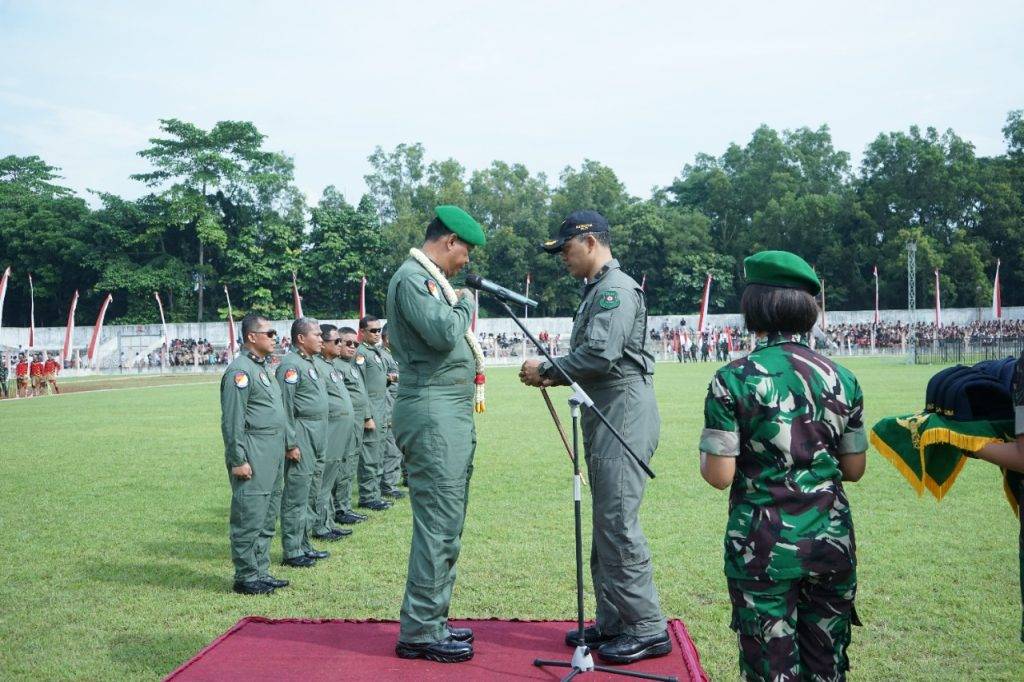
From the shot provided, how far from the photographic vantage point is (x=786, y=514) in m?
2.92

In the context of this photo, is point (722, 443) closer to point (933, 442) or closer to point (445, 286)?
point (933, 442)

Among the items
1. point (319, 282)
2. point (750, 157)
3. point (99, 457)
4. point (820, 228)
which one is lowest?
point (99, 457)

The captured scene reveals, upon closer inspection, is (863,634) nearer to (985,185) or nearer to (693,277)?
(693,277)

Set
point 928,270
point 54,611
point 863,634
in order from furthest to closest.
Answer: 1. point 928,270
2. point 54,611
3. point 863,634

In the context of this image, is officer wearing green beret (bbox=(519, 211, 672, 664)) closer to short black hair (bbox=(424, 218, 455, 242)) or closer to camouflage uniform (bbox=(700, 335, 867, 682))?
short black hair (bbox=(424, 218, 455, 242))

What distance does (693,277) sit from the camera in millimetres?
61750

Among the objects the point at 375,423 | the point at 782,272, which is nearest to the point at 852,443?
the point at 782,272

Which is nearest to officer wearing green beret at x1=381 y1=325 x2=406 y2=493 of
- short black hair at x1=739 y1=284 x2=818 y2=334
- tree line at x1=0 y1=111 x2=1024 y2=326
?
short black hair at x1=739 y1=284 x2=818 y2=334

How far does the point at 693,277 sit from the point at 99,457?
52.2m

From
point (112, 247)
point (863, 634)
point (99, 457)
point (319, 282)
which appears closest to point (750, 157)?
point (319, 282)

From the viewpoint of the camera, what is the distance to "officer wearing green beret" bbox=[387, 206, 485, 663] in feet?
14.7

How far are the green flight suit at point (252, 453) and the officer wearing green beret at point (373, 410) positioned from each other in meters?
3.06

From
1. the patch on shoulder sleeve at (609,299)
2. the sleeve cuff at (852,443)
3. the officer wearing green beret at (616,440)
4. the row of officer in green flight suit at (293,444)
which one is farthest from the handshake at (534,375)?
the row of officer in green flight suit at (293,444)

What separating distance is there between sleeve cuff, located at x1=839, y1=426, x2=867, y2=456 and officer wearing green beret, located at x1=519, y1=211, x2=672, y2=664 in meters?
1.42
